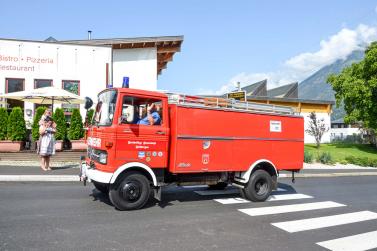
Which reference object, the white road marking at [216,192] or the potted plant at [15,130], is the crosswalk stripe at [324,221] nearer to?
the white road marking at [216,192]

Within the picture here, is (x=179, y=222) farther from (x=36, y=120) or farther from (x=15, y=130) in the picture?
(x=36, y=120)

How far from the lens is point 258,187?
412 inches

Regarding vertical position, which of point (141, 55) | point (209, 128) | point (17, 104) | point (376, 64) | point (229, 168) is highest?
point (376, 64)

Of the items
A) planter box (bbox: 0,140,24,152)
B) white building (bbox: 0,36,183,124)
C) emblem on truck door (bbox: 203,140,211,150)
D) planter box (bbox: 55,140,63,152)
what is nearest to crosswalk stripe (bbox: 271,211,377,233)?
emblem on truck door (bbox: 203,140,211,150)

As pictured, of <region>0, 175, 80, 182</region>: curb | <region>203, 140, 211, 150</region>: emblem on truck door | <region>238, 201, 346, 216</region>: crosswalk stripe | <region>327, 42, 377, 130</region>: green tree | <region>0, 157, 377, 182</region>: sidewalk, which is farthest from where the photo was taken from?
<region>327, 42, 377, 130</region>: green tree

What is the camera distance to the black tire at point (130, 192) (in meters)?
8.33

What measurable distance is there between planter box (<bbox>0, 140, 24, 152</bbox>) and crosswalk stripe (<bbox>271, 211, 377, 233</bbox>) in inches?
513

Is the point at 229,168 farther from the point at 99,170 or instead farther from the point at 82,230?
the point at 82,230

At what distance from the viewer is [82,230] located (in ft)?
22.4

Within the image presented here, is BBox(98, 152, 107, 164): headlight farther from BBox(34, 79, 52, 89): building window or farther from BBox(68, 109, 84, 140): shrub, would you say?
BBox(34, 79, 52, 89): building window

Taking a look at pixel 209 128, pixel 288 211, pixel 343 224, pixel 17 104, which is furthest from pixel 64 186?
pixel 17 104

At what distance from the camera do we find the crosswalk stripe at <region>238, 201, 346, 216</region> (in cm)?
907

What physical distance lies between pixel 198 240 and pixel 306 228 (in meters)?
2.49

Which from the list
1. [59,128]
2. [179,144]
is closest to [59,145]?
[59,128]
